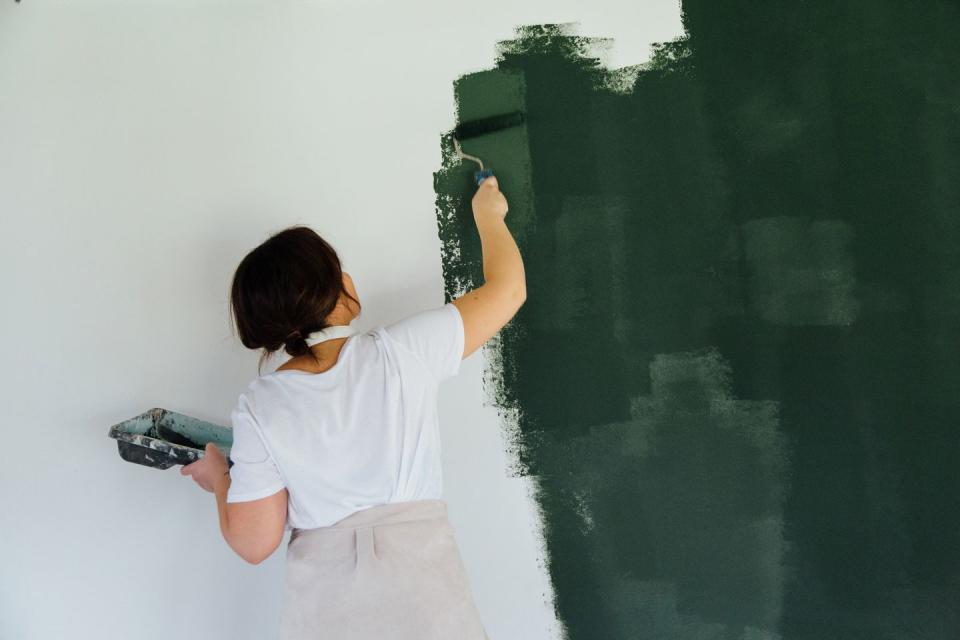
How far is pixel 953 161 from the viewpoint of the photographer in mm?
1445

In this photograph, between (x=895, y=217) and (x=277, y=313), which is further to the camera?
(x=895, y=217)

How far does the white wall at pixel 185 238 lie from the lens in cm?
141

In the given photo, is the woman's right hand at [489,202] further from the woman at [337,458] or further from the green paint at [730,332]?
the woman at [337,458]

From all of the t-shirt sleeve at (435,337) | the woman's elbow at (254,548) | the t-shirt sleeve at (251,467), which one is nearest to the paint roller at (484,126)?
the t-shirt sleeve at (435,337)

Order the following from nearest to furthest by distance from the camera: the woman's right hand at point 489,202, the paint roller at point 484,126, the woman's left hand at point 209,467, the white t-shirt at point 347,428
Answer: the white t-shirt at point 347,428 < the woman's left hand at point 209,467 < the woman's right hand at point 489,202 < the paint roller at point 484,126

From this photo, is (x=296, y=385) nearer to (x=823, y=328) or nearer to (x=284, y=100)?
(x=284, y=100)

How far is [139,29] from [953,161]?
1.69 meters

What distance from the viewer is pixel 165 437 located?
1.35 metres

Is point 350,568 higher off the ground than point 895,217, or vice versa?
point 895,217

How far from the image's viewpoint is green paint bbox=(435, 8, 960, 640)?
1.41 m

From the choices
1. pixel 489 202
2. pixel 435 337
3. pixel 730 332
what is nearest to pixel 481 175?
pixel 489 202

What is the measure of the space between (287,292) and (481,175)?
527mm

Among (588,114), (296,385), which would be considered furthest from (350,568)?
(588,114)

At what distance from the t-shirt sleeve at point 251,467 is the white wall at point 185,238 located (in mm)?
438
